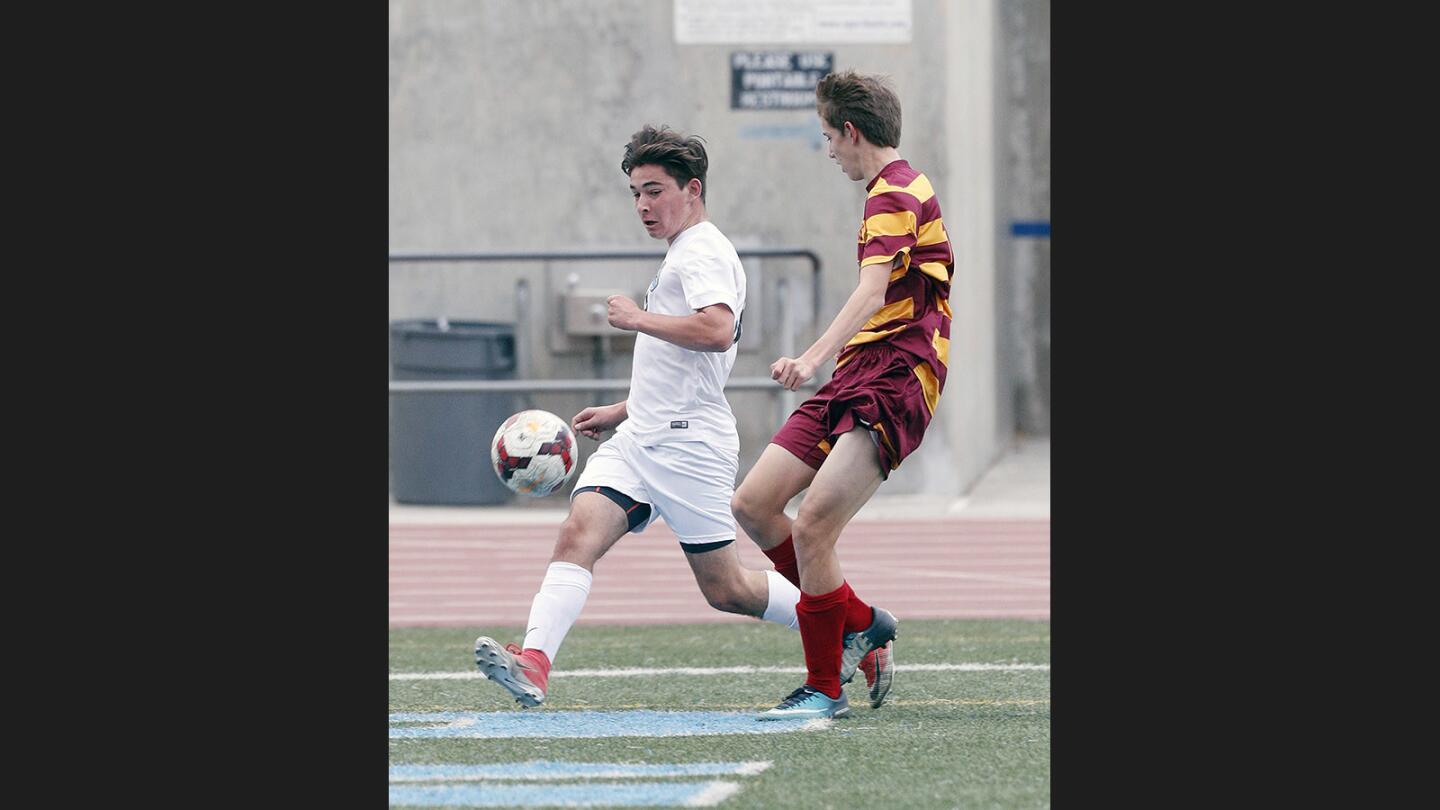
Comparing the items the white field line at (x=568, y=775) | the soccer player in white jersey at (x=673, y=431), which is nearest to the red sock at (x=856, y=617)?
the soccer player in white jersey at (x=673, y=431)

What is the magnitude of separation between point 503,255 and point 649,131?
846cm

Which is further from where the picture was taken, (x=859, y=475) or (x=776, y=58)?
(x=776, y=58)

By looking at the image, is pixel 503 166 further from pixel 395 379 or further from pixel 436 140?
pixel 395 379

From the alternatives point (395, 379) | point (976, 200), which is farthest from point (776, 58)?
point (395, 379)

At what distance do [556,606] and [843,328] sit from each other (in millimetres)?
1330

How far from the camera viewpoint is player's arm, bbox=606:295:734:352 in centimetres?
645

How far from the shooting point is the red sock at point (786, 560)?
697 centimetres

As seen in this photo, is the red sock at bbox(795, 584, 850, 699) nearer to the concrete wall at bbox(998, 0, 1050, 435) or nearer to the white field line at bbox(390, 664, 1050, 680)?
the white field line at bbox(390, 664, 1050, 680)

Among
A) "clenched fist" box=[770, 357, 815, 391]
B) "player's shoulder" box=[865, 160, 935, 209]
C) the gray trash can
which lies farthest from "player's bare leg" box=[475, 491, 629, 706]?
the gray trash can

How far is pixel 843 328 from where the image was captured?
6195 millimetres

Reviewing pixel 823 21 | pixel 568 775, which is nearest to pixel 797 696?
pixel 568 775

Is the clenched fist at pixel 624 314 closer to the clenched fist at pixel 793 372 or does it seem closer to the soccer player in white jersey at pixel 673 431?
the soccer player in white jersey at pixel 673 431

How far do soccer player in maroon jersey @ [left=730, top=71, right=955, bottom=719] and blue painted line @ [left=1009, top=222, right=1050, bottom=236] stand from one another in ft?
43.4

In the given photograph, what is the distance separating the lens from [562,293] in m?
15.2
